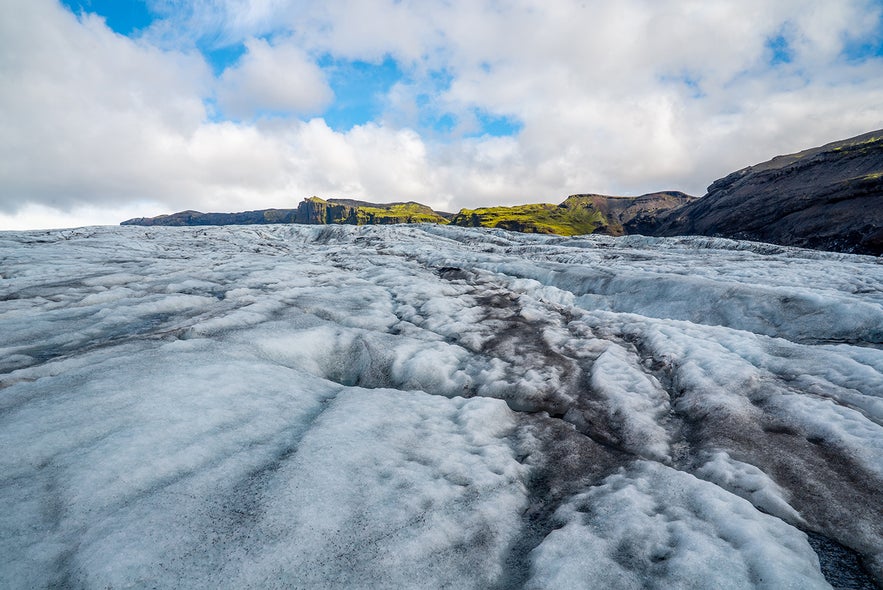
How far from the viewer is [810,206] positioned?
48.3 meters

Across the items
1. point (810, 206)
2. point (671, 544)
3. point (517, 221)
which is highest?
point (517, 221)

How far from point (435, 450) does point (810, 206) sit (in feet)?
214

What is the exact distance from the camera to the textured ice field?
3707mm

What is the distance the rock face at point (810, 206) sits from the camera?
131 feet

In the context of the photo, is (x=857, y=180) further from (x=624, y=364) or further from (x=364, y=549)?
(x=364, y=549)

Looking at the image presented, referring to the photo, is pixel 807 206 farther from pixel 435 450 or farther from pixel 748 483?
pixel 435 450

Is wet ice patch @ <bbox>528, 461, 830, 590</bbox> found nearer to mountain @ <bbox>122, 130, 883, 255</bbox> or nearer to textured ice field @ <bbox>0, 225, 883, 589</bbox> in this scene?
textured ice field @ <bbox>0, 225, 883, 589</bbox>

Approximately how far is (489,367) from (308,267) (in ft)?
49.9

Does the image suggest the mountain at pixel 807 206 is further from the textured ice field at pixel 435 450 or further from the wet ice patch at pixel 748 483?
the wet ice patch at pixel 748 483

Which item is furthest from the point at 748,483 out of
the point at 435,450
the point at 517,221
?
the point at 517,221

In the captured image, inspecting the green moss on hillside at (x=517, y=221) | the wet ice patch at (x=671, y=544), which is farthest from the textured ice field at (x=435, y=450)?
the green moss on hillside at (x=517, y=221)

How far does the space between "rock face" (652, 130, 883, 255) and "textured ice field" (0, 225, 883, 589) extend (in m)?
42.7

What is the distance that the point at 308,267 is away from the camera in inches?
828

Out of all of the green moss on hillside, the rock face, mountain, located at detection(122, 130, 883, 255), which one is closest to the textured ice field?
the rock face
